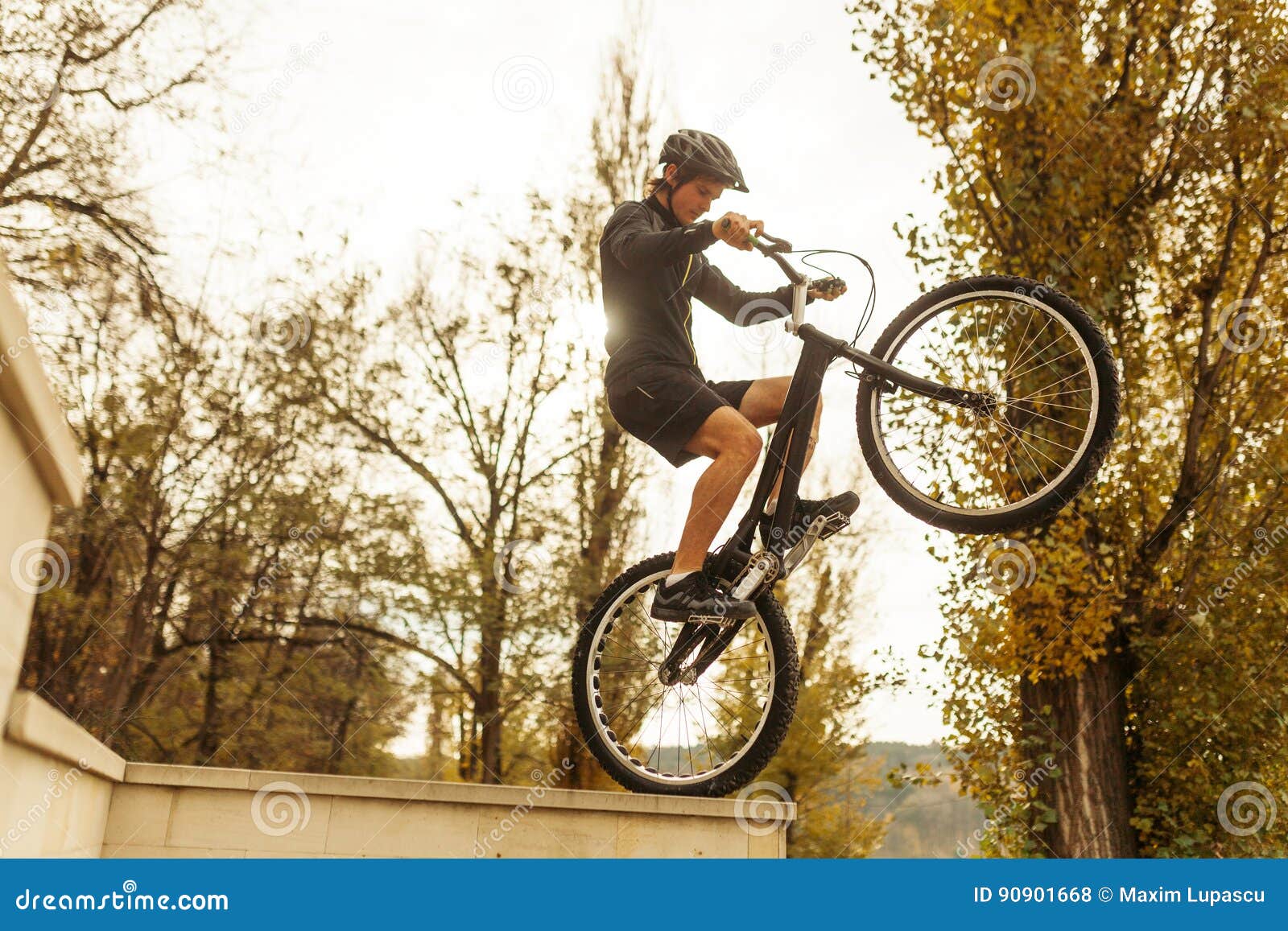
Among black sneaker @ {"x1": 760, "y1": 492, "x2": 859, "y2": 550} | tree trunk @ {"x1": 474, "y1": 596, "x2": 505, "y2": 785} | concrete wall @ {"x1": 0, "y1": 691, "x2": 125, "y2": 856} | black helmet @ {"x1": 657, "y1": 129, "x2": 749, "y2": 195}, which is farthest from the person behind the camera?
tree trunk @ {"x1": 474, "y1": 596, "x2": 505, "y2": 785}

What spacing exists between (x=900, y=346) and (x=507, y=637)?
36.5ft

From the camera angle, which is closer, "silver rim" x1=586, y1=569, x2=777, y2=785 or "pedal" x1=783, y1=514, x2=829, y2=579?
"pedal" x1=783, y1=514, x2=829, y2=579

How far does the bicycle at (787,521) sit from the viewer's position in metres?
3.08

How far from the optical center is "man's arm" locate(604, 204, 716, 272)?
3.05 m

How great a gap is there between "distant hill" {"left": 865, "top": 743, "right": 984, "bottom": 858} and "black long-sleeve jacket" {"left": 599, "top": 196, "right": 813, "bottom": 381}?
7.18 metres

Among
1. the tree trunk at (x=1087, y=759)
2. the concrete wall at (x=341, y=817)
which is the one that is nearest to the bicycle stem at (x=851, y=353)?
the concrete wall at (x=341, y=817)

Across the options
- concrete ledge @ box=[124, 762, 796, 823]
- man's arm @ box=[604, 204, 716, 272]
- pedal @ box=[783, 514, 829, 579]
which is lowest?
concrete ledge @ box=[124, 762, 796, 823]

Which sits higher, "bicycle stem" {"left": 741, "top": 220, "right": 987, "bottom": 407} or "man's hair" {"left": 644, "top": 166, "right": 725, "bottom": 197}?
"man's hair" {"left": 644, "top": 166, "right": 725, "bottom": 197}

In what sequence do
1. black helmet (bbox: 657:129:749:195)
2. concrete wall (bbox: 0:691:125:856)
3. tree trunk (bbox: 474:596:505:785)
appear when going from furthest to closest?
tree trunk (bbox: 474:596:505:785) → concrete wall (bbox: 0:691:125:856) → black helmet (bbox: 657:129:749:195)

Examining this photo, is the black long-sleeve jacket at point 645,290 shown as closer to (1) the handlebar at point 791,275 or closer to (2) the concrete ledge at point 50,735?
(1) the handlebar at point 791,275

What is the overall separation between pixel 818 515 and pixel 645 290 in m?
0.96

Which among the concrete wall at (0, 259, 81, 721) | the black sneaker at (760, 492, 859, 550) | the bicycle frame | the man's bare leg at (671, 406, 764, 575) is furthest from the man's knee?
the concrete wall at (0, 259, 81, 721)

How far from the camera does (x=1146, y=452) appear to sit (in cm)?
964

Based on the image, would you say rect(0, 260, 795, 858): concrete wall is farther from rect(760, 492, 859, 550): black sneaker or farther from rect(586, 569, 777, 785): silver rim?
rect(760, 492, 859, 550): black sneaker
